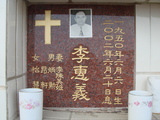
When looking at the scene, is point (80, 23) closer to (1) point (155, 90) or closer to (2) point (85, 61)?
(2) point (85, 61)

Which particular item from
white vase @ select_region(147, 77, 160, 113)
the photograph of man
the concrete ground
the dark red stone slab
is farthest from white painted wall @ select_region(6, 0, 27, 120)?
white vase @ select_region(147, 77, 160, 113)

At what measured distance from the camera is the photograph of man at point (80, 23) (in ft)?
14.4

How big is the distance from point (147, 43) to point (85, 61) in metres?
1.53

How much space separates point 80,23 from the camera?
438cm

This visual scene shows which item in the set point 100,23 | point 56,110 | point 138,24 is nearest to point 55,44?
point 100,23

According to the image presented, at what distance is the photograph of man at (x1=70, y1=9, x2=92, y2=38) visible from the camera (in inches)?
172

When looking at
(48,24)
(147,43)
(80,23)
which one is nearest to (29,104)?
(48,24)

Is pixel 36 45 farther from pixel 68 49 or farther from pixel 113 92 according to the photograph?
pixel 113 92

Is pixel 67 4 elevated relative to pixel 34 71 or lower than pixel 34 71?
elevated

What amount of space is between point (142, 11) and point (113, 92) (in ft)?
6.68

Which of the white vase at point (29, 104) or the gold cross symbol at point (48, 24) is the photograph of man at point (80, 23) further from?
the white vase at point (29, 104)

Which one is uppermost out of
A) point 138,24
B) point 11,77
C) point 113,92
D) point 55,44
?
point 138,24

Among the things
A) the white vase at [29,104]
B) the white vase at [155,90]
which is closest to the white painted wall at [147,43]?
the white vase at [155,90]

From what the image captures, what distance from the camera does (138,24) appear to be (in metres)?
4.42
